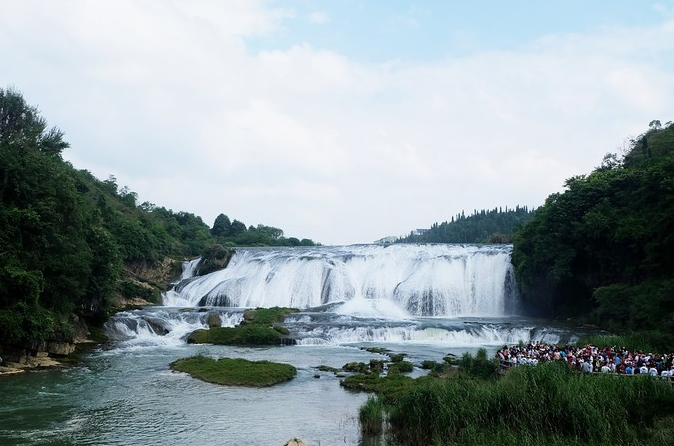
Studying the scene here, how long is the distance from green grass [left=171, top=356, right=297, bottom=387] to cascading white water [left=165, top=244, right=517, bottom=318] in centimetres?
1661

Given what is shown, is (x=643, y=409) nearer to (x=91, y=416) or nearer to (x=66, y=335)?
(x=91, y=416)

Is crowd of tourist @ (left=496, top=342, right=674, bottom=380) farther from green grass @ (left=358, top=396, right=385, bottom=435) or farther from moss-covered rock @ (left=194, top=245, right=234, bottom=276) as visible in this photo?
moss-covered rock @ (left=194, top=245, right=234, bottom=276)

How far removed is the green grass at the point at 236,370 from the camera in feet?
63.9

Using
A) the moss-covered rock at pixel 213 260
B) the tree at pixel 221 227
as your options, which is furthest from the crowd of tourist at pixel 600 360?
the tree at pixel 221 227

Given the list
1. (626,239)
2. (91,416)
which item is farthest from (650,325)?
(91,416)

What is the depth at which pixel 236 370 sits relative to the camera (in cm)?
2067

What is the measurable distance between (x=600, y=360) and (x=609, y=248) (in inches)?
723

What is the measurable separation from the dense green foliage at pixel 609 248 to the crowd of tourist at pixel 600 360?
5.67 metres

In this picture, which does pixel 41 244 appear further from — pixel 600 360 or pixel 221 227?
pixel 221 227

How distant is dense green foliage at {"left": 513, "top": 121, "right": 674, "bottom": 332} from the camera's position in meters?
25.9

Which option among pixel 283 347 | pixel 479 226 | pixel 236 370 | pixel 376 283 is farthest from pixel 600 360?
pixel 479 226

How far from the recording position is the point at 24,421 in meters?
14.3

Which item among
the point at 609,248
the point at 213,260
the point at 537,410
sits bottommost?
the point at 537,410

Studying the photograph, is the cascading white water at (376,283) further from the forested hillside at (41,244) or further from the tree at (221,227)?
the tree at (221,227)
